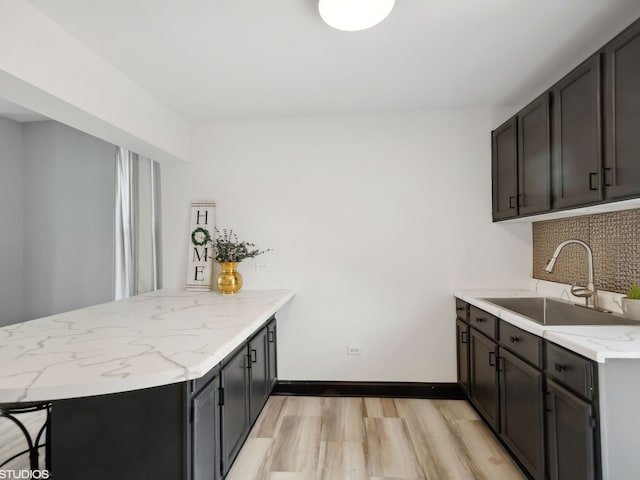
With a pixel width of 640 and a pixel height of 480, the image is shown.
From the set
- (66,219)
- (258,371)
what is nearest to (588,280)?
(258,371)

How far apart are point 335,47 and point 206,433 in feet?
7.34

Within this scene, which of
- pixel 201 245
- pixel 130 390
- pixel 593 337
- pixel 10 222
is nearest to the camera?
pixel 130 390

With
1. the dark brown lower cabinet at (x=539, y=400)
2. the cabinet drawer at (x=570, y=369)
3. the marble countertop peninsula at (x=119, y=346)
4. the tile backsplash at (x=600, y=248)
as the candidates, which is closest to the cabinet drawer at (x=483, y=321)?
the dark brown lower cabinet at (x=539, y=400)

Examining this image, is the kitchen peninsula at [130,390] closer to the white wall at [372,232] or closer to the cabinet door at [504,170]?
the white wall at [372,232]

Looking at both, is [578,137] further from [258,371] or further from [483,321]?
[258,371]

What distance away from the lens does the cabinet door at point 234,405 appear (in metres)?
1.84

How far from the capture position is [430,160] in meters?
3.13

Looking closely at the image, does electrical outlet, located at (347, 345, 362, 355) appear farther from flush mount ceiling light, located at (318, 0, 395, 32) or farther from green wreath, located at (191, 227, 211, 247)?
flush mount ceiling light, located at (318, 0, 395, 32)

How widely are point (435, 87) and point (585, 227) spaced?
149 centimetres

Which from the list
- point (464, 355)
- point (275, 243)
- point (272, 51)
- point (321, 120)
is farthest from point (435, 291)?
point (272, 51)

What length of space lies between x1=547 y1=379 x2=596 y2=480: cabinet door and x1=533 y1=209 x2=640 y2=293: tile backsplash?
962 millimetres

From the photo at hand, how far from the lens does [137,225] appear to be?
11.4 ft

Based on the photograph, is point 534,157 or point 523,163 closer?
point 534,157

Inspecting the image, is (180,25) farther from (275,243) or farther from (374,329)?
(374,329)
